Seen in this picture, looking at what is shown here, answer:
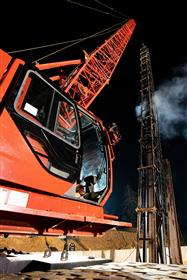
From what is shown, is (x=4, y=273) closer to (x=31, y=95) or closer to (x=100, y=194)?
(x=100, y=194)

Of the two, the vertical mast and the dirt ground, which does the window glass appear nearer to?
the dirt ground

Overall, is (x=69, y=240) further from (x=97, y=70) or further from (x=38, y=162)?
(x=38, y=162)

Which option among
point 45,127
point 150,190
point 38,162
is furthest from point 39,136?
point 150,190

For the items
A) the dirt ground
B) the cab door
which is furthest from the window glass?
the dirt ground

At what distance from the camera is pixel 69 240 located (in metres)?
13.4

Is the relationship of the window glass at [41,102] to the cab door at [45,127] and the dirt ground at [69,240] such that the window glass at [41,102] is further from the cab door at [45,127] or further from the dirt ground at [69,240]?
the dirt ground at [69,240]

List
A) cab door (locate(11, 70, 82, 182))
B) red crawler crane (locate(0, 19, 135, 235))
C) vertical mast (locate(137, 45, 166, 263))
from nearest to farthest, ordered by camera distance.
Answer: red crawler crane (locate(0, 19, 135, 235))
cab door (locate(11, 70, 82, 182))
vertical mast (locate(137, 45, 166, 263))

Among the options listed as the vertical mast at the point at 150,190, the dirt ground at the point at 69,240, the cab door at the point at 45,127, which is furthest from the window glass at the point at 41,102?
the vertical mast at the point at 150,190

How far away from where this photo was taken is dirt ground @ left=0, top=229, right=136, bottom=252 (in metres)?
9.66

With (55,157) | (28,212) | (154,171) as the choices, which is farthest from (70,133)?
(154,171)

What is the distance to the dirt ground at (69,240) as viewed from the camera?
966 centimetres

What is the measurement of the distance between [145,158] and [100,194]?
652 cm

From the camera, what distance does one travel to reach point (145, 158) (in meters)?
10.1

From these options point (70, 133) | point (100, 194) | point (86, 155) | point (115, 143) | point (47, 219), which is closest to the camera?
point (47, 219)
